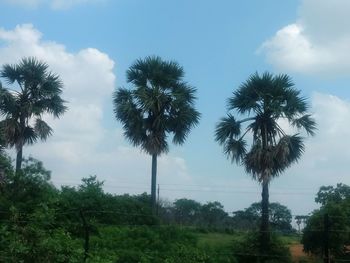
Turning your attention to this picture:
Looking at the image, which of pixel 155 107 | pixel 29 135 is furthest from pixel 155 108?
pixel 29 135

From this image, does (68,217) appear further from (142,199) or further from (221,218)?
(221,218)

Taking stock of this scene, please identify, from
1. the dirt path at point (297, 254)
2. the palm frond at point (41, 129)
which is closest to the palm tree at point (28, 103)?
the palm frond at point (41, 129)

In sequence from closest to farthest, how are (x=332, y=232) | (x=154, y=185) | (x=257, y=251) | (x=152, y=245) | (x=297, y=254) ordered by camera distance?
1. (x=152, y=245)
2. (x=332, y=232)
3. (x=257, y=251)
4. (x=297, y=254)
5. (x=154, y=185)

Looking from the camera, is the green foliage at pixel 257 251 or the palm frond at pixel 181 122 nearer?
the green foliage at pixel 257 251

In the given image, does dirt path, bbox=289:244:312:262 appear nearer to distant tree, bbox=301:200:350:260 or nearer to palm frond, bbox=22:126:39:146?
distant tree, bbox=301:200:350:260

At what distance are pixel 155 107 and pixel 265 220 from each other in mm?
8794

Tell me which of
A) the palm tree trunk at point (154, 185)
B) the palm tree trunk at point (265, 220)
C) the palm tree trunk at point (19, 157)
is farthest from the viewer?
the palm tree trunk at point (154, 185)

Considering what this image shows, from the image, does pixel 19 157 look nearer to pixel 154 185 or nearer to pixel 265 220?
pixel 154 185

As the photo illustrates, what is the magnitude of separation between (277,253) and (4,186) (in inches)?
445

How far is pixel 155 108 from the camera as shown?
33.2 m

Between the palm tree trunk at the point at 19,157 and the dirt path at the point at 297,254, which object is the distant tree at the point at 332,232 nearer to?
the dirt path at the point at 297,254

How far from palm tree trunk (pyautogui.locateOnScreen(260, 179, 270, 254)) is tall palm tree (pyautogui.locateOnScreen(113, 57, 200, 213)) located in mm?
6483

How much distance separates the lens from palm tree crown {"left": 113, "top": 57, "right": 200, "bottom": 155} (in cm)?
3312

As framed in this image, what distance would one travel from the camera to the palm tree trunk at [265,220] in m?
27.2
